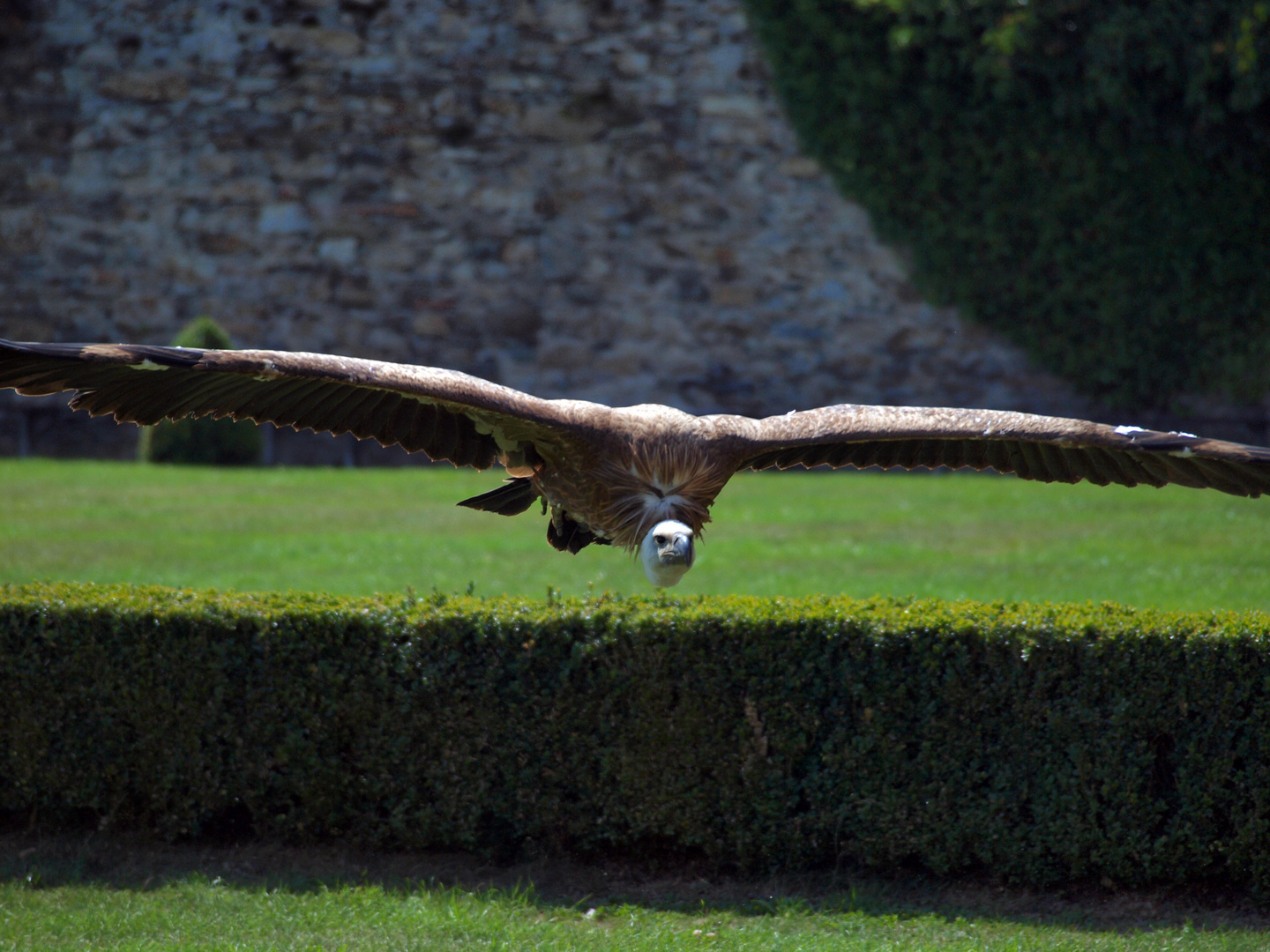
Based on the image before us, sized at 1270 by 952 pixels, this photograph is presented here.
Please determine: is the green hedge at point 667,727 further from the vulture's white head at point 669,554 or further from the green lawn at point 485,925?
the vulture's white head at point 669,554

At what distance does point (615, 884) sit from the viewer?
5.25m

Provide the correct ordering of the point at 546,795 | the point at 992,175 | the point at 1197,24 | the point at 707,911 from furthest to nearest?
the point at 992,175, the point at 1197,24, the point at 546,795, the point at 707,911

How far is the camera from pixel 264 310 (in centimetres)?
1433

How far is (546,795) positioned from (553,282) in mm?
9730

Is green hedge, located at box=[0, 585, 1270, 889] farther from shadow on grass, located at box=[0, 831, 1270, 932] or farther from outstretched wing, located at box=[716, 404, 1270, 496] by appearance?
outstretched wing, located at box=[716, 404, 1270, 496]

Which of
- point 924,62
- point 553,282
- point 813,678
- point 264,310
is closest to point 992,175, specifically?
point 924,62

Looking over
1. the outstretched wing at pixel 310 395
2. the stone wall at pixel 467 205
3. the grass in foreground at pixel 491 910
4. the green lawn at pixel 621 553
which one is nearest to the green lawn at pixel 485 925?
the grass in foreground at pixel 491 910

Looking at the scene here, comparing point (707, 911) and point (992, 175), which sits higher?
point (992, 175)

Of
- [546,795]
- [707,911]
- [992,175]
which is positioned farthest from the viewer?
[992,175]

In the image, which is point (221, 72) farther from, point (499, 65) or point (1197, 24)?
point (1197, 24)

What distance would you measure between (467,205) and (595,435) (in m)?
9.64

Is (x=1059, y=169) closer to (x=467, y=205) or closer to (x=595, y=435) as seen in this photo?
(x=467, y=205)

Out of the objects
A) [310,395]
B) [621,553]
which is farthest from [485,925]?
[621,553]

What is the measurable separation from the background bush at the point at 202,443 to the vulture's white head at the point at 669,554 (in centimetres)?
944
